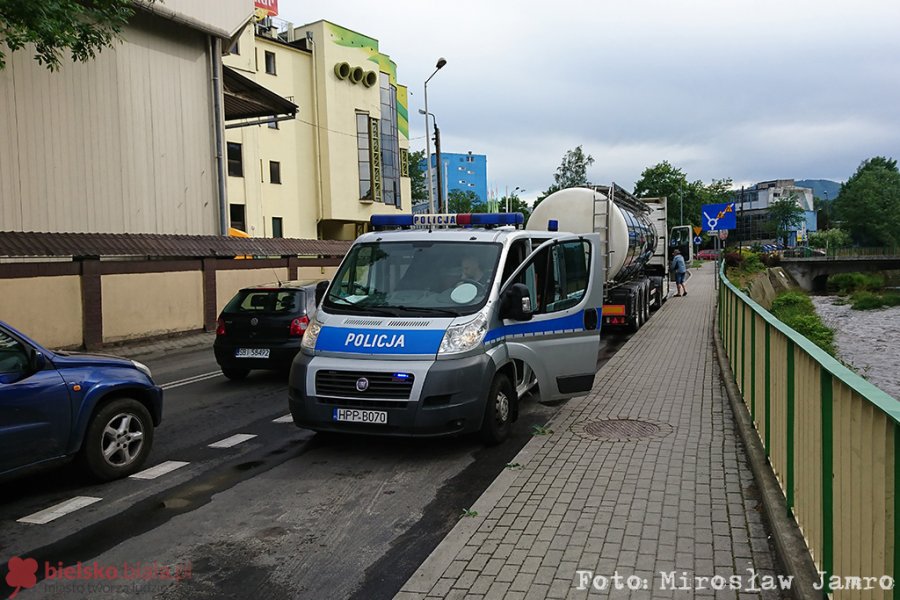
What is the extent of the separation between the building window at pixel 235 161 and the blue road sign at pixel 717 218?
21240mm

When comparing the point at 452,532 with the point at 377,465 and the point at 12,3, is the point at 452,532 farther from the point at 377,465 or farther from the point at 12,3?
the point at 12,3

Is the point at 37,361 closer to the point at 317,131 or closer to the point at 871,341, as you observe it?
the point at 871,341

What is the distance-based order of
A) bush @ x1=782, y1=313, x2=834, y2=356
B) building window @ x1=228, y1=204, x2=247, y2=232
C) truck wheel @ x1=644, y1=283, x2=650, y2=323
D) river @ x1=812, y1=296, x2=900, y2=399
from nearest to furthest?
river @ x1=812, y1=296, x2=900, y2=399 → truck wheel @ x1=644, y1=283, x2=650, y2=323 → bush @ x1=782, y1=313, x2=834, y2=356 → building window @ x1=228, y1=204, x2=247, y2=232

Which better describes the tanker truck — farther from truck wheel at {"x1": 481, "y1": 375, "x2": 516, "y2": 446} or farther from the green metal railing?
the green metal railing

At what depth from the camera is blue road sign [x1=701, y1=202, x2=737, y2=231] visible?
66.3ft

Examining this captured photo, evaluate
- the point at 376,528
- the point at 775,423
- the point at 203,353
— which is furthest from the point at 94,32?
the point at 775,423

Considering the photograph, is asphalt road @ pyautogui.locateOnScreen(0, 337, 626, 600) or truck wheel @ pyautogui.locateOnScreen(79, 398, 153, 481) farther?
truck wheel @ pyautogui.locateOnScreen(79, 398, 153, 481)

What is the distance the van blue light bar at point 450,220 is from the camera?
835 cm

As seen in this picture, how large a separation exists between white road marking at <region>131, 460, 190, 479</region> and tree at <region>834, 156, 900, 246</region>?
128118mm

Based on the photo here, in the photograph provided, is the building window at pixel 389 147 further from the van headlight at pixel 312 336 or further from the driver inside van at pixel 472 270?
the van headlight at pixel 312 336

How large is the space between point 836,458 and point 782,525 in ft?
4.38

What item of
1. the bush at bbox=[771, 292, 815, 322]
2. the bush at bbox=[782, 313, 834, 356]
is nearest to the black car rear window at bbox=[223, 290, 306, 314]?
the bush at bbox=[782, 313, 834, 356]

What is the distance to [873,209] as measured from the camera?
117 metres

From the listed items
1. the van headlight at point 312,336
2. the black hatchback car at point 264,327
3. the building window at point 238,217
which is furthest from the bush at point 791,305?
the van headlight at point 312,336
